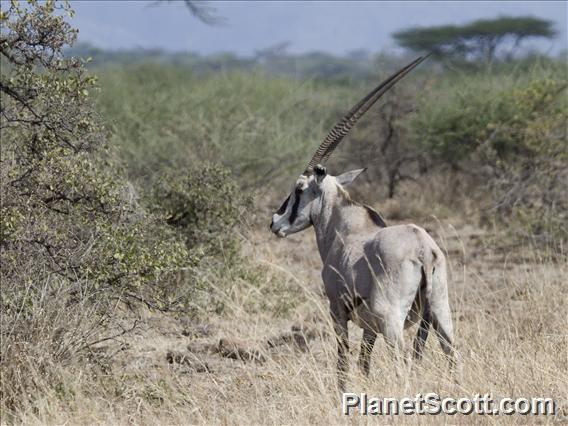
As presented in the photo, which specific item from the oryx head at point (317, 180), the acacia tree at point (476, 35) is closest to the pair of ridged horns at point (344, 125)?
the oryx head at point (317, 180)

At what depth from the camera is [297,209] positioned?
671cm

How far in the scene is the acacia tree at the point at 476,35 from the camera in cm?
3516

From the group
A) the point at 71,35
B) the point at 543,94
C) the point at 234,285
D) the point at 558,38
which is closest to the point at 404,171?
the point at 543,94

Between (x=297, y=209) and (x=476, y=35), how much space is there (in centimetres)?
3151

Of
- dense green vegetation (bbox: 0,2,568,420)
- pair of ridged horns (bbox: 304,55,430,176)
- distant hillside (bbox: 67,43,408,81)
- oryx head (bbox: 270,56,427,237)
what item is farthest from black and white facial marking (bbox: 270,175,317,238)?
distant hillside (bbox: 67,43,408,81)

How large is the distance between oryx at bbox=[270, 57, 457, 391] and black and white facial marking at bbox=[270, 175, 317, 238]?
3.8 inches

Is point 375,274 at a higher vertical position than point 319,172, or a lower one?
lower

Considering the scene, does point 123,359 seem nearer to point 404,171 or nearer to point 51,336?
point 51,336

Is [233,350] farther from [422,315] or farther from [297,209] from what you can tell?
[422,315]

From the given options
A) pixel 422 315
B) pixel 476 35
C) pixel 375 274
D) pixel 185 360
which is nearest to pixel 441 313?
pixel 422 315

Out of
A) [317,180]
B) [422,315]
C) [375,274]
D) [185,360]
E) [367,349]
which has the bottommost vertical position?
[185,360]

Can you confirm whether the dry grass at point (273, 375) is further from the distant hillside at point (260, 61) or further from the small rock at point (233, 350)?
the distant hillside at point (260, 61)

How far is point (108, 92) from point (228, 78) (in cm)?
307

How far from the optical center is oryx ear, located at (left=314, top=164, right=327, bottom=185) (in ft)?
21.3
